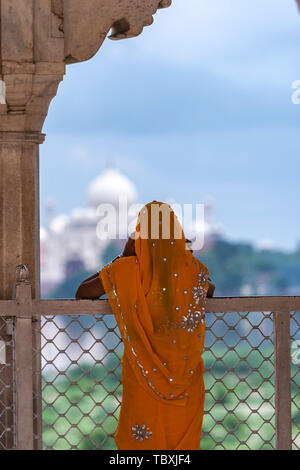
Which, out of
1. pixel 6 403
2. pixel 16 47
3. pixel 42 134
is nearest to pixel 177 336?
pixel 6 403

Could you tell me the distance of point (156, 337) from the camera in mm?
2500

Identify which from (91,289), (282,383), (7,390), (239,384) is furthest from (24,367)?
(239,384)

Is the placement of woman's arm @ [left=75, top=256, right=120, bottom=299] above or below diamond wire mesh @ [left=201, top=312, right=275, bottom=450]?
above

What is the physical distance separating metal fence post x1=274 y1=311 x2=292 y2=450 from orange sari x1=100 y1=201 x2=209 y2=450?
1.18 feet

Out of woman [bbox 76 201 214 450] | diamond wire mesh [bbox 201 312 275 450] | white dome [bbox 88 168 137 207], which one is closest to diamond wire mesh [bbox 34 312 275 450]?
diamond wire mesh [bbox 201 312 275 450]

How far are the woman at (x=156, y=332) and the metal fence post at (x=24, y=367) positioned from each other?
30cm

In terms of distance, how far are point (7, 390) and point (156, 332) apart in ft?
2.09

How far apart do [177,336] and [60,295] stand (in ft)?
109

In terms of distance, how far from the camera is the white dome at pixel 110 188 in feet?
110

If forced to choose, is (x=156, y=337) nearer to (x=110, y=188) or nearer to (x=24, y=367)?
(x=24, y=367)

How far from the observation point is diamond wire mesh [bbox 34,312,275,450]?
266cm

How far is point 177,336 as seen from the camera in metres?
2.51

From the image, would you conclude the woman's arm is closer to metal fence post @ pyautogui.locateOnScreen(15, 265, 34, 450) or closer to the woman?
the woman

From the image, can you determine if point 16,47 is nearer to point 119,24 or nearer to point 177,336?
point 119,24
